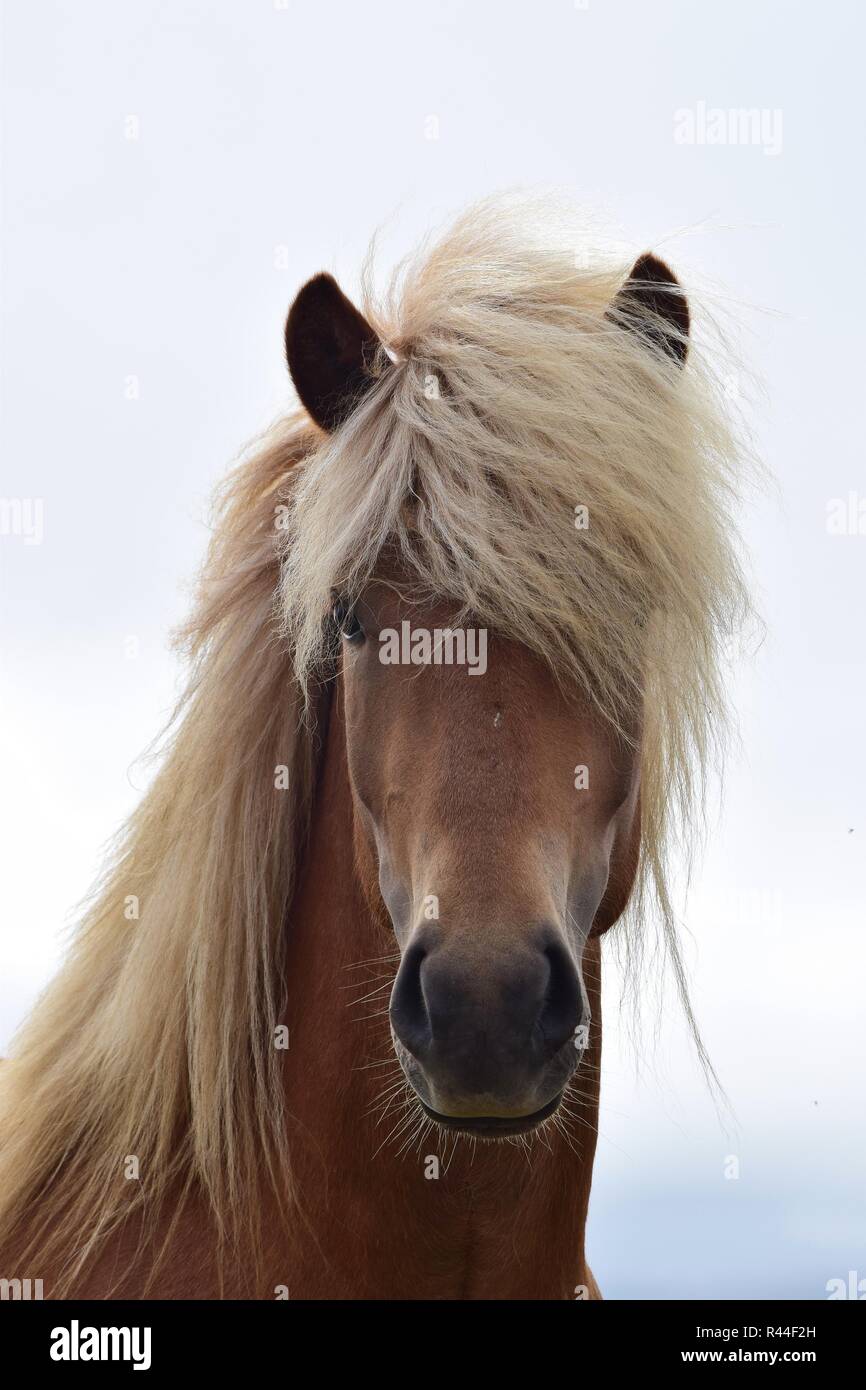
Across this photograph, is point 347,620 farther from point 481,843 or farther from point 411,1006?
point 411,1006

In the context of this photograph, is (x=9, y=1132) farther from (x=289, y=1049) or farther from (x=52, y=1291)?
(x=289, y=1049)

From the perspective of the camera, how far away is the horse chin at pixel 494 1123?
2322 millimetres

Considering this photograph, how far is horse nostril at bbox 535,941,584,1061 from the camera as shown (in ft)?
7.63

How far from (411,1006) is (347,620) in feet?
3.10

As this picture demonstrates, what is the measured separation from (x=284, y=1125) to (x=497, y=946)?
42.4 inches

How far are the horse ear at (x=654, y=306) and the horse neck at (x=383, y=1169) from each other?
54.2 inches

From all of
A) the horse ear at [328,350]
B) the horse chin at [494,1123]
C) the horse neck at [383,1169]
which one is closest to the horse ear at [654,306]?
the horse ear at [328,350]

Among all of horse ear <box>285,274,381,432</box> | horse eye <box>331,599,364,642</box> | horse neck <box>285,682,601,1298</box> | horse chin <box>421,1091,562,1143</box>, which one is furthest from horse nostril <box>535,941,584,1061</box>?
horse ear <box>285,274,381,432</box>

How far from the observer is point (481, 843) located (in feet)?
7.91

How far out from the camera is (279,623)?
10.9ft
